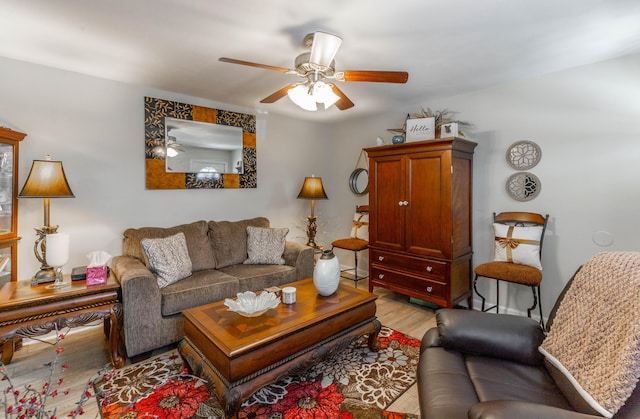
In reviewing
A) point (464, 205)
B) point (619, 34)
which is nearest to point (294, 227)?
point (464, 205)

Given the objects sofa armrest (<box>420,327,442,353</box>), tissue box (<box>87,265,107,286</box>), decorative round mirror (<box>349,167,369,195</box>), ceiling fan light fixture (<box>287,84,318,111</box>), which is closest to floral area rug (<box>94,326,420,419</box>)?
sofa armrest (<box>420,327,442,353</box>)

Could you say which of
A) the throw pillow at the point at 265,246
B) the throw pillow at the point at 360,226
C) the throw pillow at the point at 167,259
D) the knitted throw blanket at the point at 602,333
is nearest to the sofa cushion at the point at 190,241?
the throw pillow at the point at 167,259

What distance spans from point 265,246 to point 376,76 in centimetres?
215

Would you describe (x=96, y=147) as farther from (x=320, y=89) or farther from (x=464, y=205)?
(x=464, y=205)

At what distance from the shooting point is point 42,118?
2.60 metres

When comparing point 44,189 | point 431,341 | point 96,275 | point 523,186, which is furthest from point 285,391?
point 523,186

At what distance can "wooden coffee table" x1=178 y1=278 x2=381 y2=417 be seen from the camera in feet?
5.31

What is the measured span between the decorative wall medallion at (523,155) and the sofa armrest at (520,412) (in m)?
2.55

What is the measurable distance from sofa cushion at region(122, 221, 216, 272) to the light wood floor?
0.77 metres

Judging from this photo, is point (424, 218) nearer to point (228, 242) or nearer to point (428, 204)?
point (428, 204)

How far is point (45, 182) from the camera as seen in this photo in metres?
2.31

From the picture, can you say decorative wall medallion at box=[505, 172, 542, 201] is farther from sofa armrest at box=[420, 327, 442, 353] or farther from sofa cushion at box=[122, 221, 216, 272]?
sofa cushion at box=[122, 221, 216, 272]

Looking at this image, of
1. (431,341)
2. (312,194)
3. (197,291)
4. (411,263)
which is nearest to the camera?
(431,341)

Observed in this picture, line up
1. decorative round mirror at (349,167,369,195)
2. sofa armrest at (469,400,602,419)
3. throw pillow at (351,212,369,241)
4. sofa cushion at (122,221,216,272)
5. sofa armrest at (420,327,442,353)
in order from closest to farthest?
sofa armrest at (469,400,602,419)
sofa armrest at (420,327,442,353)
sofa cushion at (122,221,216,272)
throw pillow at (351,212,369,241)
decorative round mirror at (349,167,369,195)
